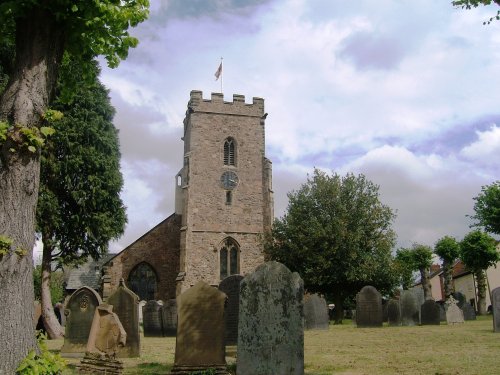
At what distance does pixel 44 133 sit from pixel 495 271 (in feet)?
160

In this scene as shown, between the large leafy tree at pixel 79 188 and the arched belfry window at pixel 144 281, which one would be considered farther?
the arched belfry window at pixel 144 281

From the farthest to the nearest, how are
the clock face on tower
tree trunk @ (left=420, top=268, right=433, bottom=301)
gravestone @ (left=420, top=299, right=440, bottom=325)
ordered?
tree trunk @ (left=420, top=268, right=433, bottom=301)
the clock face on tower
gravestone @ (left=420, top=299, right=440, bottom=325)

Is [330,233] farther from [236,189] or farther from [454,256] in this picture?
[454,256]

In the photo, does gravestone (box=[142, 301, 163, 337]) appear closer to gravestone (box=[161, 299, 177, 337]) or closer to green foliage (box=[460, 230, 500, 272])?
gravestone (box=[161, 299, 177, 337])

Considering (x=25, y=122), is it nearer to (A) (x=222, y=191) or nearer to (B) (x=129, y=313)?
(B) (x=129, y=313)

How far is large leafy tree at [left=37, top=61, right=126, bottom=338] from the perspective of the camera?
20.4 metres

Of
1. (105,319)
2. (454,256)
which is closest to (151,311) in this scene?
(105,319)

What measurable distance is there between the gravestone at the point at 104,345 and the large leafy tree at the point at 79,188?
40.0ft

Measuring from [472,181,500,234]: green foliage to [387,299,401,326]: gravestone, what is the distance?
12.8 meters

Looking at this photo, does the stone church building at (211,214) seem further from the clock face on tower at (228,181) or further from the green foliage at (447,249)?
the green foliage at (447,249)

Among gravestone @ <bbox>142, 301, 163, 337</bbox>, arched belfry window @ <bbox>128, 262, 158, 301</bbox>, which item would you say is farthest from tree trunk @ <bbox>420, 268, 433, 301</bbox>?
gravestone @ <bbox>142, 301, 163, 337</bbox>

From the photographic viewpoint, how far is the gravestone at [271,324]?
285 inches

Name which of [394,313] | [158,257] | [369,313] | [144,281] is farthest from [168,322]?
[158,257]

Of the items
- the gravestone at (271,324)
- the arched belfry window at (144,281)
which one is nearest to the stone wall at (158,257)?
the arched belfry window at (144,281)
